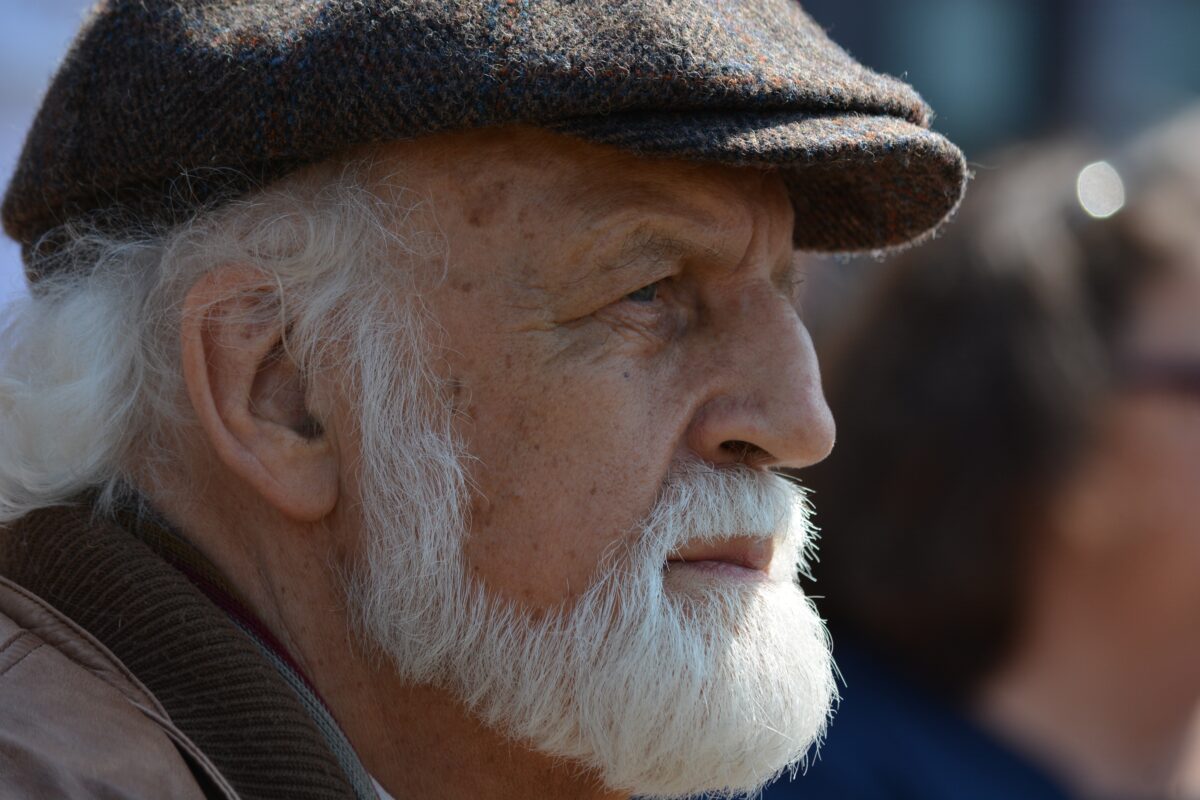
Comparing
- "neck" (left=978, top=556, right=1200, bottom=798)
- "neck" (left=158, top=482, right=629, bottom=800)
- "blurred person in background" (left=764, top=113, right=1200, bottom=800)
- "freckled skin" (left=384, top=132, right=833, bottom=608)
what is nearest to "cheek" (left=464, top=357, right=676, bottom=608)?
"freckled skin" (left=384, top=132, right=833, bottom=608)

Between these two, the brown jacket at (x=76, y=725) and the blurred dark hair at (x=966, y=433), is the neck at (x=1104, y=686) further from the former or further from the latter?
the brown jacket at (x=76, y=725)

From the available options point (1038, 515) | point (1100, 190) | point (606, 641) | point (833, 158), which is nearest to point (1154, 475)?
point (1038, 515)

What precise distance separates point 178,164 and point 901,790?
6.88ft

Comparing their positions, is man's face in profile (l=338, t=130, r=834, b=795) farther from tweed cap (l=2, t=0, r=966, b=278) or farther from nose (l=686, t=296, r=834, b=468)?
tweed cap (l=2, t=0, r=966, b=278)

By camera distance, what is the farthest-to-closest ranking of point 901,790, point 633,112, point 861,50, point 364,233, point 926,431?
point 861,50
point 926,431
point 901,790
point 364,233
point 633,112

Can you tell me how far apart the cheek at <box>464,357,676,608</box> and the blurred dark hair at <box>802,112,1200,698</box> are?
4.93 ft

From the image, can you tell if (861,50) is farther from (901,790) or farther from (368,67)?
(368,67)

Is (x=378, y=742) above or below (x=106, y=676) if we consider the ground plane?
below

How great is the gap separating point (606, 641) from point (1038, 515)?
5.73 ft

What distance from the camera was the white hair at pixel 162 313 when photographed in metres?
2.00

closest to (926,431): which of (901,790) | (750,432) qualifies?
(901,790)

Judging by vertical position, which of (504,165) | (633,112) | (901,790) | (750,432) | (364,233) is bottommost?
(901,790)

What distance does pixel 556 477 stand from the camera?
193 centimetres

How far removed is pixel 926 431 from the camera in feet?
11.0
